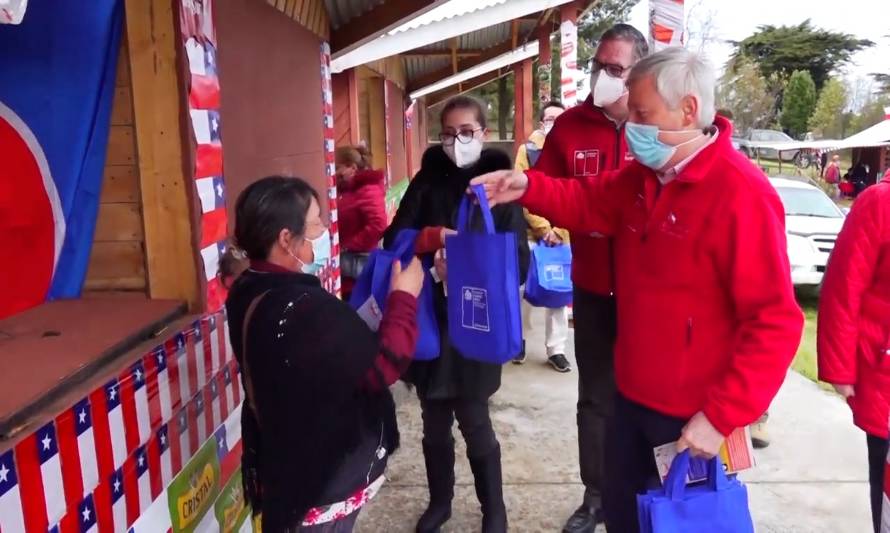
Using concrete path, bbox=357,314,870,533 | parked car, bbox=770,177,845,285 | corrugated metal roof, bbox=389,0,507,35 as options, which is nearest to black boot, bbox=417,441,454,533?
concrete path, bbox=357,314,870,533

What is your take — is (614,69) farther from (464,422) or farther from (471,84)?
(471,84)

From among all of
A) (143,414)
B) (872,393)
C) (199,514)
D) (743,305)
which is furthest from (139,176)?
(872,393)

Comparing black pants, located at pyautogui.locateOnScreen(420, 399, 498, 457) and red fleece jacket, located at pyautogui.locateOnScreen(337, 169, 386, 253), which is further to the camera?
red fleece jacket, located at pyautogui.locateOnScreen(337, 169, 386, 253)

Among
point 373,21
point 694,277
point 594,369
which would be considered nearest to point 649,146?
point 694,277

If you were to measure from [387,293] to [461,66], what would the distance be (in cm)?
1306

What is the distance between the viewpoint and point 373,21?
5250 millimetres

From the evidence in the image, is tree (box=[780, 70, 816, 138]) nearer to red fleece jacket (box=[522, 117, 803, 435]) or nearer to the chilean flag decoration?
red fleece jacket (box=[522, 117, 803, 435])

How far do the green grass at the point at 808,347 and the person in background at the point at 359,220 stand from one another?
3030 millimetres

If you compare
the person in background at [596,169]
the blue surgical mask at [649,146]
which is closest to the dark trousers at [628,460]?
the person in background at [596,169]

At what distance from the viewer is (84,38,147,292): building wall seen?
2.51 m

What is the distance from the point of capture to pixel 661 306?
6.52 ft

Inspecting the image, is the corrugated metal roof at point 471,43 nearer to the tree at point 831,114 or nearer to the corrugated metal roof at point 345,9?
the corrugated metal roof at point 345,9

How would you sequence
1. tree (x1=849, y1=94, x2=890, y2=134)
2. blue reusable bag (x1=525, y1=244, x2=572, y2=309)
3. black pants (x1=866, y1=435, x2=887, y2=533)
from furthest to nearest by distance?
1. tree (x1=849, y1=94, x2=890, y2=134)
2. blue reusable bag (x1=525, y1=244, x2=572, y2=309)
3. black pants (x1=866, y1=435, x2=887, y2=533)

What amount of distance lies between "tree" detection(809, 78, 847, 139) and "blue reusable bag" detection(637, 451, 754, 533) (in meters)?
51.5
